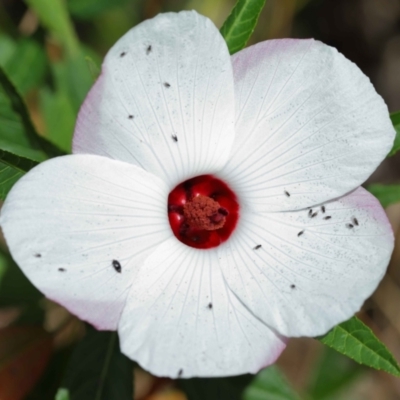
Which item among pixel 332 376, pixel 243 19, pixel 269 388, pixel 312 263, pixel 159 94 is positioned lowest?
pixel 332 376

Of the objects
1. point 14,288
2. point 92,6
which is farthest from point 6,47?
point 14,288

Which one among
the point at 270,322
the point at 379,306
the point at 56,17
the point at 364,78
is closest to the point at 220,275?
the point at 270,322

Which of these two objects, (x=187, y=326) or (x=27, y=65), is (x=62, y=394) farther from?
(x=27, y=65)

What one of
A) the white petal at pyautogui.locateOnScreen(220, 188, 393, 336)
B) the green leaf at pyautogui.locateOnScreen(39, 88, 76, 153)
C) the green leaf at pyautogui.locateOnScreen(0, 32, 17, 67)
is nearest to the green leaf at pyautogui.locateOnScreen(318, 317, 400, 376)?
the white petal at pyautogui.locateOnScreen(220, 188, 393, 336)

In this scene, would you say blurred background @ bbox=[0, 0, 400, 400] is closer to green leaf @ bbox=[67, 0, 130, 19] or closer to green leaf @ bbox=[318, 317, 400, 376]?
green leaf @ bbox=[67, 0, 130, 19]

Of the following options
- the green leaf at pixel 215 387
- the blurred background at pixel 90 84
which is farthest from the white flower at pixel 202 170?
the green leaf at pixel 215 387
